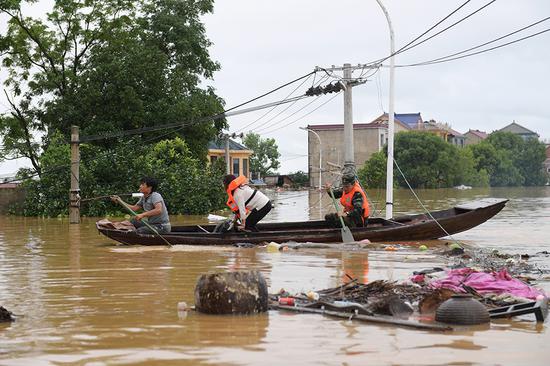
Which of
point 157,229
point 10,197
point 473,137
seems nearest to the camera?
point 157,229

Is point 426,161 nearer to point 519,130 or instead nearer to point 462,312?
point 519,130

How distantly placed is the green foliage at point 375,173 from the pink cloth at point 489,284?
73.0 m

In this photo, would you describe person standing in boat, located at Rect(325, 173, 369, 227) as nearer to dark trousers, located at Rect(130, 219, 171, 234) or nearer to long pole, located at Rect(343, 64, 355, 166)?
dark trousers, located at Rect(130, 219, 171, 234)

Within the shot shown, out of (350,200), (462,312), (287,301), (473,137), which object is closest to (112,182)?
(350,200)

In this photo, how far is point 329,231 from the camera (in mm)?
18625

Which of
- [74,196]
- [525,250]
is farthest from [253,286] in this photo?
[74,196]

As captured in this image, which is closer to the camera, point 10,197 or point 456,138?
point 10,197

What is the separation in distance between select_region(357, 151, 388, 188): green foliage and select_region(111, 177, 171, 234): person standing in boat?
65942 mm

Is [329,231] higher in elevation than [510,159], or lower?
lower

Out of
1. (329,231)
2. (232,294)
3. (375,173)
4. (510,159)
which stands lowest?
(232,294)

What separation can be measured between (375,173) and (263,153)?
89.6 feet

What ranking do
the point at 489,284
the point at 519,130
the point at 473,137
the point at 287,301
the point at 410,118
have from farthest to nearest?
the point at 519,130, the point at 473,137, the point at 410,118, the point at 489,284, the point at 287,301

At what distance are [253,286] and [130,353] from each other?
210 centimetres

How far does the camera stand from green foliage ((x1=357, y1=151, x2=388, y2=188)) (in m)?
83.7
